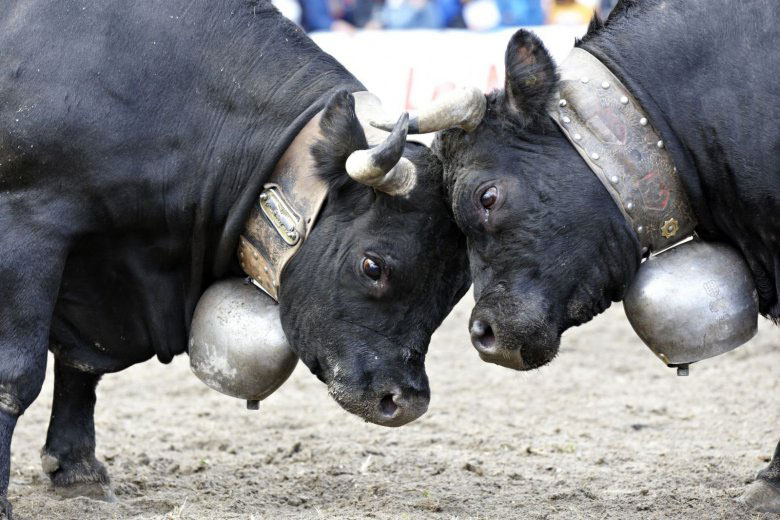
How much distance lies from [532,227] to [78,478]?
7.81ft

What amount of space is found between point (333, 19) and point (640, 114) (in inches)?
308

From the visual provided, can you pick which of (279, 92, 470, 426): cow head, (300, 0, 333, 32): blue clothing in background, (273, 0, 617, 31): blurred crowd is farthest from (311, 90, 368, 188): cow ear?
(300, 0, 333, 32): blue clothing in background

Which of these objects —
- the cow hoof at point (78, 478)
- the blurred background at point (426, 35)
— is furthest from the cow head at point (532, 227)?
the blurred background at point (426, 35)

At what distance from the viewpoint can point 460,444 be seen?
6590 mm

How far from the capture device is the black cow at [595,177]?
462 centimetres

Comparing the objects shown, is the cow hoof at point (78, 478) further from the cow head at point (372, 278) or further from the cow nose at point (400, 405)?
the cow nose at point (400, 405)

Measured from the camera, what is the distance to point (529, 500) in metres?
5.45

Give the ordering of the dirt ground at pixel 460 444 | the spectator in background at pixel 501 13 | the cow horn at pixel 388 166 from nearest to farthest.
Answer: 1. the cow horn at pixel 388 166
2. the dirt ground at pixel 460 444
3. the spectator in background at pixel 501 13

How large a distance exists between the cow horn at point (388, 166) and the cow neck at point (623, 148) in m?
0.57

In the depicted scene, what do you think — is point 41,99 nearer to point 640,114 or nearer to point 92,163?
point 92,163

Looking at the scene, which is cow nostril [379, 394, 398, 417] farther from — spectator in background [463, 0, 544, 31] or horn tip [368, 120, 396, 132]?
spectator in background [463, 0, 544, 31]

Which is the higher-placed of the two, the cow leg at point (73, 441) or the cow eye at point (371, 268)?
the cow eye at point (371, 268)

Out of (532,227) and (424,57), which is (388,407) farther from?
(424,57)

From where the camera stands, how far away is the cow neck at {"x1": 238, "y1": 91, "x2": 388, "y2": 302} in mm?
4988
